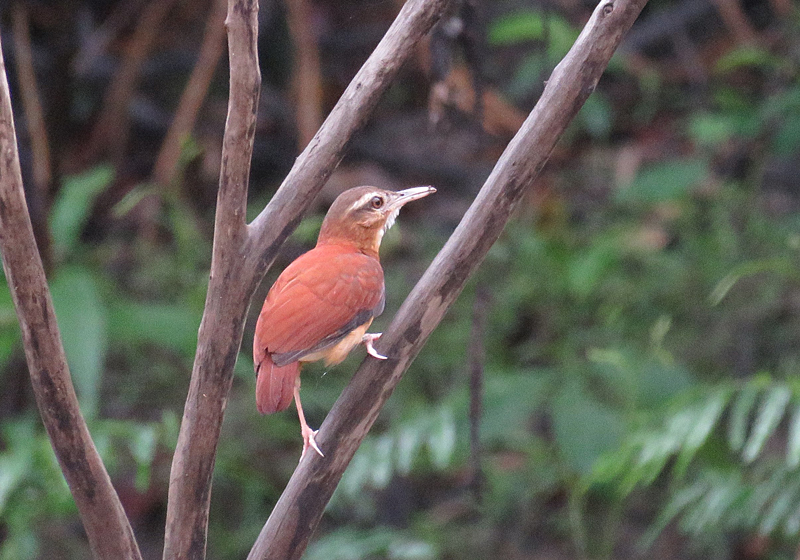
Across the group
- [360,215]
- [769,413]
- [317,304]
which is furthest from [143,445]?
[769,413]

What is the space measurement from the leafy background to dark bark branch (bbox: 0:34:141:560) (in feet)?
4.47

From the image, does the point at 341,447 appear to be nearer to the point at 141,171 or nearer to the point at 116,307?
the point at 116,307

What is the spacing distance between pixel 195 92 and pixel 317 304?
11.0 feet

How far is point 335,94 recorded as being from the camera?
20.6ft

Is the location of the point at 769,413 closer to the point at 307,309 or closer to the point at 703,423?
the point at 703,423

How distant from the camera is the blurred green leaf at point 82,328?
3869 mm

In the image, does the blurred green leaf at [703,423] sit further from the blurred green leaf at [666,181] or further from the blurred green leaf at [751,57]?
the blurred green leaf at [751,57]

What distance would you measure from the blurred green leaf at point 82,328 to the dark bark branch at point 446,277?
2.12m

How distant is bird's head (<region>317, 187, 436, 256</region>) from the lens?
8.29 feet

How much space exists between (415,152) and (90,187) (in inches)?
93.2

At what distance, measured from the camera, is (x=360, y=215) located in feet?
8.34

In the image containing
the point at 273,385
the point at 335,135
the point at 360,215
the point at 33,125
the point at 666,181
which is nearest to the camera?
the point at 335,135

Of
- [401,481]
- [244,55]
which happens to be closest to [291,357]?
[244,55]

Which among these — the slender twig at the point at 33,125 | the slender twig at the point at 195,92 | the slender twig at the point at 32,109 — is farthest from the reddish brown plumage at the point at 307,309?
the slender twig at the point at 32,109
